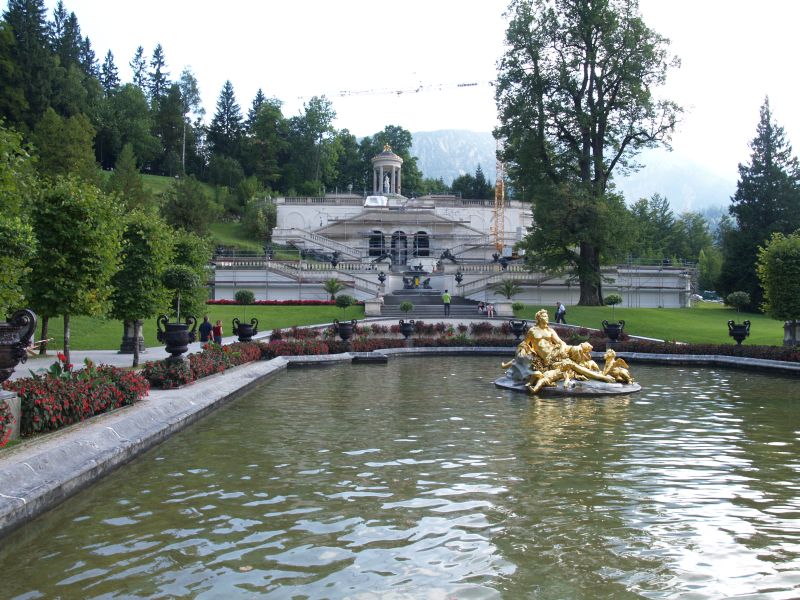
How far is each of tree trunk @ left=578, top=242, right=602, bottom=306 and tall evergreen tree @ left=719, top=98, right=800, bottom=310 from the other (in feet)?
53.9

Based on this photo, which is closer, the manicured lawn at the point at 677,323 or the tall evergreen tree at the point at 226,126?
the manicured lawn at the point at 677,323

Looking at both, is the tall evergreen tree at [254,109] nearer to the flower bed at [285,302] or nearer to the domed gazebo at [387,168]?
the domed gazebo at [387,168]

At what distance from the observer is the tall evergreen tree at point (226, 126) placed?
10425cm

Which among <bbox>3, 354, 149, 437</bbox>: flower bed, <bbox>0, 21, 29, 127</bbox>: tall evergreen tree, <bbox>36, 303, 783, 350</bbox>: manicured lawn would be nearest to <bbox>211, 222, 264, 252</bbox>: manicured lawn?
<bbox>0, 21, 29, 127</bbox>: tall evergreen tree

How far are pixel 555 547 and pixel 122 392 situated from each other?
8.45 metres

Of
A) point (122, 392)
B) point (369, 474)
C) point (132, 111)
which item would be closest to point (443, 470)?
point (369, 474)

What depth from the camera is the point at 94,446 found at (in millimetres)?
8852

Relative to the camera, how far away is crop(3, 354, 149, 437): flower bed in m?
9.20

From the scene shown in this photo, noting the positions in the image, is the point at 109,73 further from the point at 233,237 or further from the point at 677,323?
the point at 677,323

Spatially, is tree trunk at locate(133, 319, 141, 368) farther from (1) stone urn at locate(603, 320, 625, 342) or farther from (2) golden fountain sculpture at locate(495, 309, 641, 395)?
(1) stone urn at locate(603, 320, 625, 342)

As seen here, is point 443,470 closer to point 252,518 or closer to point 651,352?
point 252,518

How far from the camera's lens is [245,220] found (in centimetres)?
7619

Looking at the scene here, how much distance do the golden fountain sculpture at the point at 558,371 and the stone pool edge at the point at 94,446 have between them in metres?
7.11

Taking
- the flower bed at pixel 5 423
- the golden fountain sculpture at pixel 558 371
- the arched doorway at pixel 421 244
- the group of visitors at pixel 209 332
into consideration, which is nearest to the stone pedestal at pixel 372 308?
the group of visitors at pixel 209 332
